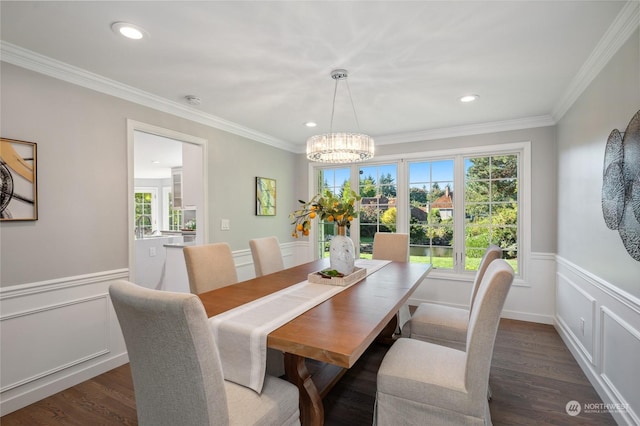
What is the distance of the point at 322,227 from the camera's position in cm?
509

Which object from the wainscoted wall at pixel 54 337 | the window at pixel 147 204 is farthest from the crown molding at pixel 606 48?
the window at pixel 147 204

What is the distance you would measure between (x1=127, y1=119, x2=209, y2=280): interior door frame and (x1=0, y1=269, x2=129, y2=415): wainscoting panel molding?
31cm

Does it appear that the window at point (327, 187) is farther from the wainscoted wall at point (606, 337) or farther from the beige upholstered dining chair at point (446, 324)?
the wainscoted wall at point (606, 337)

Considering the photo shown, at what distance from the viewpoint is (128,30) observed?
1.84m

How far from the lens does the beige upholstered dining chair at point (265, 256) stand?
291 cm

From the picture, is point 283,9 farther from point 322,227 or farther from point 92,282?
point 322,227

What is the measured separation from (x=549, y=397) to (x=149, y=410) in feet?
8.32

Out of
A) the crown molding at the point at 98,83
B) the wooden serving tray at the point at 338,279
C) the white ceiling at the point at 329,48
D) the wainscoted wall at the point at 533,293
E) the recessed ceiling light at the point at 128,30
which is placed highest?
the white ceiling at the point at 329,48

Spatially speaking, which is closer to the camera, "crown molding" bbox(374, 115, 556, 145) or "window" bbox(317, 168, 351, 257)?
"crown molding" bbox(374, 115, 556, 145)

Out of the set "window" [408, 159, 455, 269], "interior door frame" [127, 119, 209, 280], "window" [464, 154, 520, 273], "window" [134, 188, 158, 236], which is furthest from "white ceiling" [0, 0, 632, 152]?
"window" [134, 188, 158, 236]

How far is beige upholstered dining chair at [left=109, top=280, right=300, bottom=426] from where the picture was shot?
101 centimetres

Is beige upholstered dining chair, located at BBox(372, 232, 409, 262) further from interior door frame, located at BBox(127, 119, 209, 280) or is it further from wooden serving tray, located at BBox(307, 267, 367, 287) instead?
interior door frame, located at BBox(127, 119, 209, 280)

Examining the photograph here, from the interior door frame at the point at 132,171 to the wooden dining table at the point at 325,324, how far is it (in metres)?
1.27

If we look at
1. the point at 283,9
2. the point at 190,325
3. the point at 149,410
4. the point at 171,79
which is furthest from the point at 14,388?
the point at 283,9
